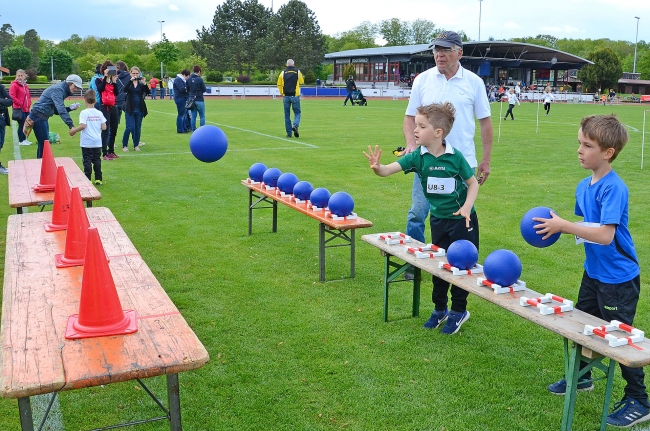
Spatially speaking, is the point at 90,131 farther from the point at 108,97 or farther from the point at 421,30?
the point at 421,30

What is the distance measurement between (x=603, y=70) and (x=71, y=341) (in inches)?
3802

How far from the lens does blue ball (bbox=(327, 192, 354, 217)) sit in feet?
21.6

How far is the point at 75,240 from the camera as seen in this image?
15.4 feet

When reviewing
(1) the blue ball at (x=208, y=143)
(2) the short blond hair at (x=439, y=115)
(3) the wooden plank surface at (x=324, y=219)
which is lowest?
(3) the wooden plank surface at (x=324, y=219)

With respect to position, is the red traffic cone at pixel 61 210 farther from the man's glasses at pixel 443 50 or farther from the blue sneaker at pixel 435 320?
the man's glasses at pixel 443 50

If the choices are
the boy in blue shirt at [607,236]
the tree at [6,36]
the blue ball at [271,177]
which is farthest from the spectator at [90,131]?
the tree at [6,36]

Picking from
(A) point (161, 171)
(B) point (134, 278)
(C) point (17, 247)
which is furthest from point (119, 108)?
(B) point (134, 278)

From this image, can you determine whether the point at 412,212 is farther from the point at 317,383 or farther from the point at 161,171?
the point at 161,171

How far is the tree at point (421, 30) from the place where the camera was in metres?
148

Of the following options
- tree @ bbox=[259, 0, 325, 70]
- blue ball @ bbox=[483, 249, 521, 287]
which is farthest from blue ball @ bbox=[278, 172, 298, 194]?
tree @ bbox=[259, 0, 325, 70]

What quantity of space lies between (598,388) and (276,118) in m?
27.1

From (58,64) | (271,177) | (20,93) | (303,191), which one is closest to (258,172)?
(271,177)

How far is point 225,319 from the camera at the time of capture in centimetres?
585

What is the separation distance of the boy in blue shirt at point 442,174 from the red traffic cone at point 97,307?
2.14 metres
